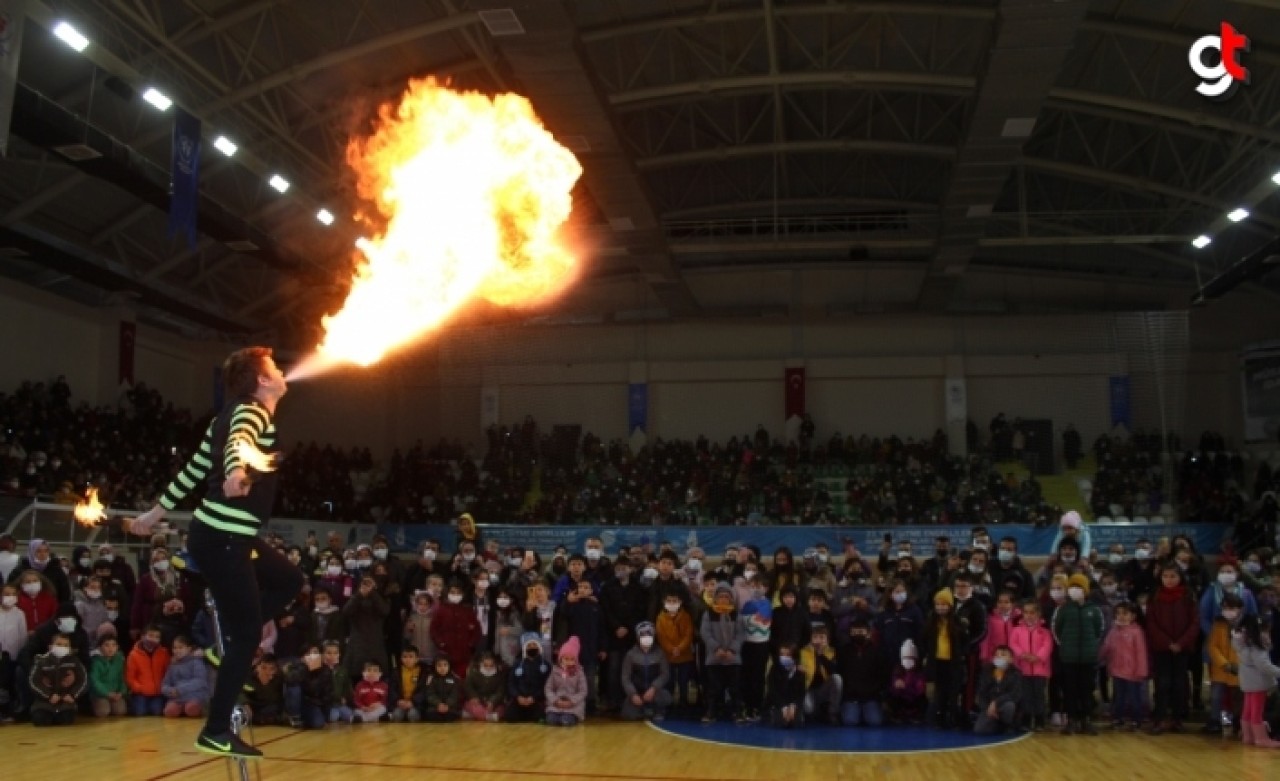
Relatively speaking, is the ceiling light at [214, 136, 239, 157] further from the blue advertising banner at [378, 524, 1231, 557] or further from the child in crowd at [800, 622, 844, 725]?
the child in crowd at [800, 622, 844, 725]

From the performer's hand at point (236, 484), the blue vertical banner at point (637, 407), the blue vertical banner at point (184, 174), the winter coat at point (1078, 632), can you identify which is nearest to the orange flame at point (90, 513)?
the performer's hand at point (236, 484)

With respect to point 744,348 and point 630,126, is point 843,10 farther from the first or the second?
point 744,348

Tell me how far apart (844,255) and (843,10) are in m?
16.4

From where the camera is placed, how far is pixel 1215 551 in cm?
2691

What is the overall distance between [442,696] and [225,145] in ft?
46.1

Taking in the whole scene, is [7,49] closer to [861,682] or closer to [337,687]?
[337,687]

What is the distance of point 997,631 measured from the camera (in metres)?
12.5

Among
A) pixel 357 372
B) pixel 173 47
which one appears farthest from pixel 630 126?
pixel 357 372

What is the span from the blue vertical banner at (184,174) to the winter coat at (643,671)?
12.1 meters

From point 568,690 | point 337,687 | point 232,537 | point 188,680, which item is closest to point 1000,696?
point 568,690

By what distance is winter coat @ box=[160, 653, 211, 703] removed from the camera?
1352 cm

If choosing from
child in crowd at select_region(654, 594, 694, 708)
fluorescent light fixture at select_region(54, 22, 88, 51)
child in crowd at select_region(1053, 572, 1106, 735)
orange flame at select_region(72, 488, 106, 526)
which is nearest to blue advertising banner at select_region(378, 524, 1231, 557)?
child in crowd at select_region(654, 594, 694, 708)

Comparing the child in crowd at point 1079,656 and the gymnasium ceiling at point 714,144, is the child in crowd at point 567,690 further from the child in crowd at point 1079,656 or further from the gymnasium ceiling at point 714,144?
the gymnasium ceiling at point 714,144

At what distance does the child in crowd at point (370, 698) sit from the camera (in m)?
13.2
